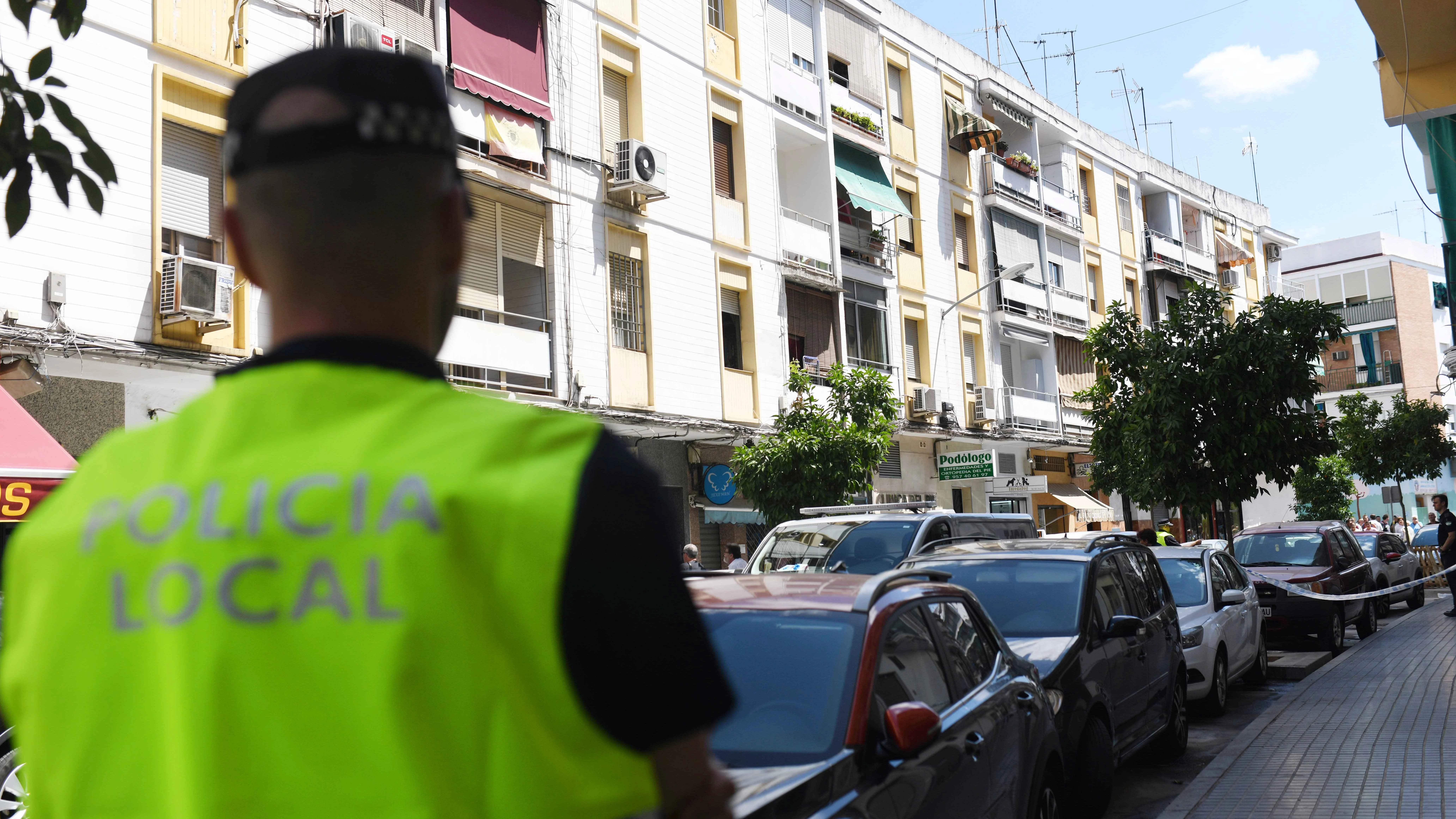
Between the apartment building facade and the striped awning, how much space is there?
0.09m

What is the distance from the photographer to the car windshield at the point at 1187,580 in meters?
12.7

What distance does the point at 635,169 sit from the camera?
69.0ft

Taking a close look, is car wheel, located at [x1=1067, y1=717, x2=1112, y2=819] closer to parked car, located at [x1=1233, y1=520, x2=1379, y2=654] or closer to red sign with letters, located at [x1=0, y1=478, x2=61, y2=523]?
parked car, located at [x1=1233, y1=520, x2=1379, y2=654]

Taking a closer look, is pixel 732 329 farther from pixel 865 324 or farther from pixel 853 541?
pixel 853 541

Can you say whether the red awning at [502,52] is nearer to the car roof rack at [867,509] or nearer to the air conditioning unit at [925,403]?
the car roof rack at [867,509]

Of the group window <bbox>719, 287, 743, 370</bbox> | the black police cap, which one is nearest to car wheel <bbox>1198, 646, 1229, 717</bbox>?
the black police cap

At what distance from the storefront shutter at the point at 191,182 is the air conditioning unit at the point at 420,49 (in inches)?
108

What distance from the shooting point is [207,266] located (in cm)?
1450

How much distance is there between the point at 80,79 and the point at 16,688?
48.9 ft

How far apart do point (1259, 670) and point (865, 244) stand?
16482 millimetres

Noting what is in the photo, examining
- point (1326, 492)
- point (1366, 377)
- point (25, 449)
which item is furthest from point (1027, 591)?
point (1366, 377)

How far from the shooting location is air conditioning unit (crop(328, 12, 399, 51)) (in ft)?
53.9

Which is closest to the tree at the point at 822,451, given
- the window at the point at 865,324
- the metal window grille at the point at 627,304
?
the metal window grille at the point at 627,304

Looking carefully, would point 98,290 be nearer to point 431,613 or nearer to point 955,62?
point 431,613
